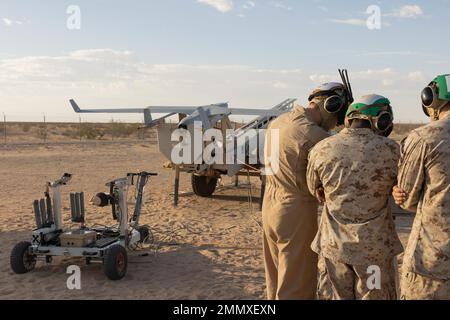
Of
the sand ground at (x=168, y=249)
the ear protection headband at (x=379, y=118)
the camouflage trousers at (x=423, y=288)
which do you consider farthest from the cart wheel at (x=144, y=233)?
the camouflage trousers at (x=423, y=288)

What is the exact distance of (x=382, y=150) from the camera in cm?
311

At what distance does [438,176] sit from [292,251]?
1.20 meters

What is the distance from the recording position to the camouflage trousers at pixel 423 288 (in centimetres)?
289

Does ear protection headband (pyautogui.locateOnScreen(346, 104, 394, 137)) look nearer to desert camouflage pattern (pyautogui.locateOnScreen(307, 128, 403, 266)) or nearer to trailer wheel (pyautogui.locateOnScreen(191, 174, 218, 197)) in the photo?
desert camouflage pattern (pyautogui.locateOnScreen(307, 128, 403, 266))

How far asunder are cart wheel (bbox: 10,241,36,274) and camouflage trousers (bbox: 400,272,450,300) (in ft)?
16.3

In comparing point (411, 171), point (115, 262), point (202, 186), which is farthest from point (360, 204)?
point (202, 186)

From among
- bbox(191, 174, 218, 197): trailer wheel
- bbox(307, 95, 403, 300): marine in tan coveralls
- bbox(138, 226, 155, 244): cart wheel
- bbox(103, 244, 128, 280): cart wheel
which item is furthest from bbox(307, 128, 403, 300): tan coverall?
bbox(191, 174, 218, 197): trailer wheel

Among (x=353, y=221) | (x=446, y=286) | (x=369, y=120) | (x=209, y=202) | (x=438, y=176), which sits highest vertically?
(x=369, y=120)

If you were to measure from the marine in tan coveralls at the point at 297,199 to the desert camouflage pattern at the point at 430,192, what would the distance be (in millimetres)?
776

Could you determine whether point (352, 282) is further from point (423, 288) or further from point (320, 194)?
point (320, 194)

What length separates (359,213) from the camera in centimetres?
312

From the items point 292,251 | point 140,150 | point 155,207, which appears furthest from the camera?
point 140,150

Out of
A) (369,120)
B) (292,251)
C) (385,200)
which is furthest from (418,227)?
(292,251)

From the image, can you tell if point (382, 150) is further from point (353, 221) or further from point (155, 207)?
point (155, 207)
